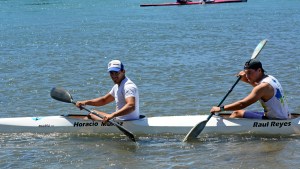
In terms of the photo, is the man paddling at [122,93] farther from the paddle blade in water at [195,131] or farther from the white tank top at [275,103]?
the white tank top at [275,103]

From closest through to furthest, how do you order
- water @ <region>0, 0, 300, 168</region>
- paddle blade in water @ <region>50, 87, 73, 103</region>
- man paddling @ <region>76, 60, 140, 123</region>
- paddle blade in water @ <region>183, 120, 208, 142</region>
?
1. water @ <region>0, 0, 300, 168</region>
2. man paddling @ <region>76, 60, 140, 123</region>
3. paddle blade in water @ <region>183, 120, 208, 142</region>
4. paddle blade in water @ <region>50, 87, 73, 103</region>

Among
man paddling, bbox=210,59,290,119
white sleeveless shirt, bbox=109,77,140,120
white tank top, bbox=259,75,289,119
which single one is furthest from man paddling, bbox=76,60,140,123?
white tank top, bbox=259,75,289,119

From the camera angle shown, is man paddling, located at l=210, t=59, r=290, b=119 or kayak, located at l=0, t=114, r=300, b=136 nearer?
man paddling, located at l=210, t=59, r=290, b=119

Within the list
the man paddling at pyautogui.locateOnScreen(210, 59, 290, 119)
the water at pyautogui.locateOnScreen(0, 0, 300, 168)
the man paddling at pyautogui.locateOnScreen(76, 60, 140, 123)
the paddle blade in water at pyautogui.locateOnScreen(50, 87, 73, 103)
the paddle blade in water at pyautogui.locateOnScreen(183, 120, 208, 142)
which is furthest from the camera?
the paddle blade in water at pyautogui.locateOnScreen(50, 87, 73, 103)

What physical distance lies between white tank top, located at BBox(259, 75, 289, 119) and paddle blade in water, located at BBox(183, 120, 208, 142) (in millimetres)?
1084

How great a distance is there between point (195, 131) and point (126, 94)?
4.42ft

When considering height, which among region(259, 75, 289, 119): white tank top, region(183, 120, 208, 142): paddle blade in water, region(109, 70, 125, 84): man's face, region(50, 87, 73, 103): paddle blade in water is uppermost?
region(109, 70, 125, 84): man's face

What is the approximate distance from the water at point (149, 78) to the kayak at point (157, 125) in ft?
0.44

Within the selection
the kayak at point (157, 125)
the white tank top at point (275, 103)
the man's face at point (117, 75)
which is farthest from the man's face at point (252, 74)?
the man's face at point (117, 75)

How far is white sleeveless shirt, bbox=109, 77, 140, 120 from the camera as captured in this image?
9916mm

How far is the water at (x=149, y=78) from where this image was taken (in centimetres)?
932

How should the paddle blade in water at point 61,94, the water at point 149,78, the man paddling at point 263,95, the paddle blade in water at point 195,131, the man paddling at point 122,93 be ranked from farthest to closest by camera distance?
the paddle blade in water at point 61,94 → the paddle blade in water at point 195,131 → the man paddling at point 122,93 → the man paddling at point 263,95 → the water at point 149,78

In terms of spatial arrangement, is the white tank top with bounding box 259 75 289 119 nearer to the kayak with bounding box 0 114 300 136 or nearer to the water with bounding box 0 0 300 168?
the kayak with bounding box 0 114 300 136

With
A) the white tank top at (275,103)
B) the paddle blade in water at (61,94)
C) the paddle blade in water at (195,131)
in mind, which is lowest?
the paddle blade in water at (195,131)
